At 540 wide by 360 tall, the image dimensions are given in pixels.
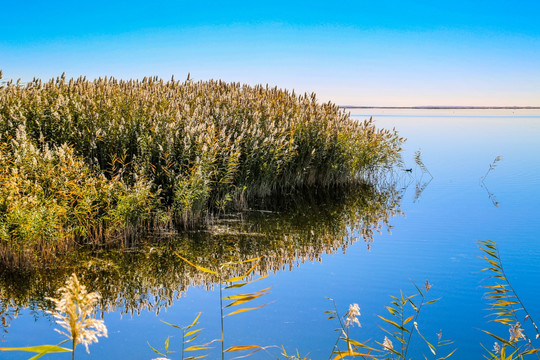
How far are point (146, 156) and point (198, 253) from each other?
9.47 feet

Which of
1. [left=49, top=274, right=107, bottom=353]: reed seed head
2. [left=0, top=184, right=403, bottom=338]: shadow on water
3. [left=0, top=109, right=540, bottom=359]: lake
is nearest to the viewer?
[left=49, top=274, right=107, bottom=353]: reed seed head

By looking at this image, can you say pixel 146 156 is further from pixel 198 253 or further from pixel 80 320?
pixel 80 320

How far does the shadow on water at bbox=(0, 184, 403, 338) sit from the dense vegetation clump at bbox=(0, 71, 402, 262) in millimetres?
633

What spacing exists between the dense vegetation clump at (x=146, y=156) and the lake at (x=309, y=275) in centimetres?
82

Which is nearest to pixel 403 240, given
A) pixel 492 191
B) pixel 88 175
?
pixel 88 175

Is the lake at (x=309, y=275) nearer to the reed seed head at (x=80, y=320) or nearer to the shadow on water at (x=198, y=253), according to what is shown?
the shadow on water at (x=198, y=253)

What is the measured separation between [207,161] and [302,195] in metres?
4.94

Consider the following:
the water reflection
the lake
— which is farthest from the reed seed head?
the water reflection

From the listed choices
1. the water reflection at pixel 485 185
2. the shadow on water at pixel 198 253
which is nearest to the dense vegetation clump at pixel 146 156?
the shadow on water at pixel 198 253

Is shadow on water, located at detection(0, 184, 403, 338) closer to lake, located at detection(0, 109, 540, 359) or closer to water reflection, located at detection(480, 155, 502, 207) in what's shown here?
lake, located at detection(0, 109, 540, 359)

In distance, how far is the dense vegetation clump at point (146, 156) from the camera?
8.94 m

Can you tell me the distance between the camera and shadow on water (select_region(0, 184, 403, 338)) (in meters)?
6.96

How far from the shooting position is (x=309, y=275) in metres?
8.14

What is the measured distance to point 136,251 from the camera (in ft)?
29.6
